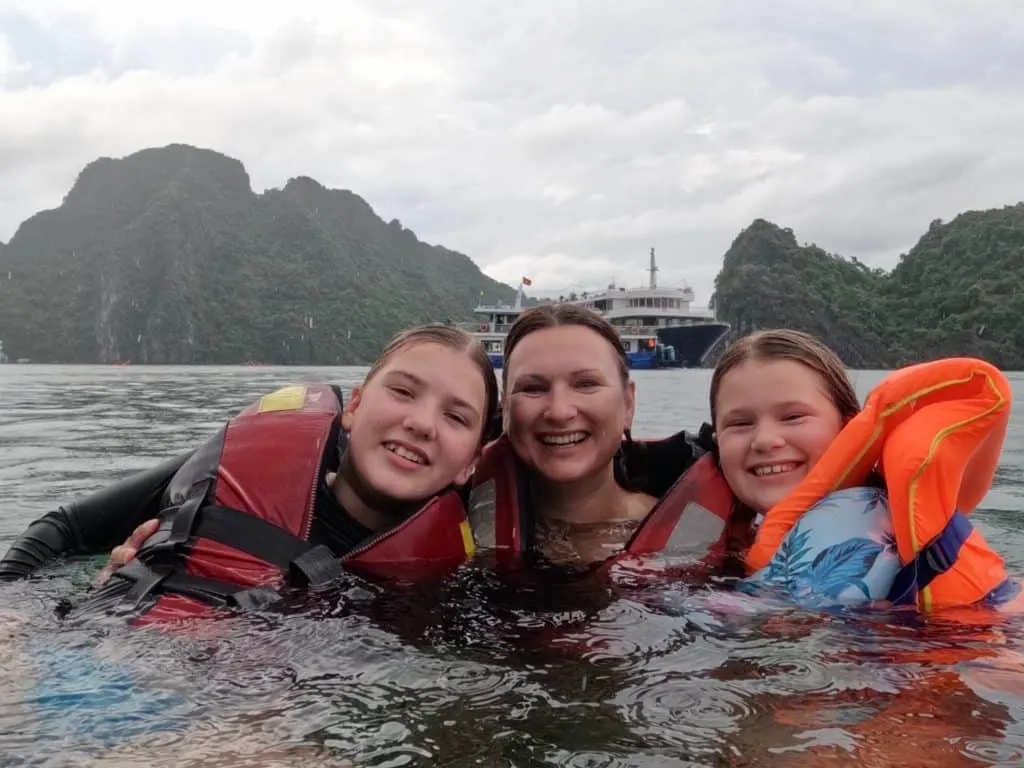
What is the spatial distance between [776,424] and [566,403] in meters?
0.88

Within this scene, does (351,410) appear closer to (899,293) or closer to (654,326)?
(654,326)

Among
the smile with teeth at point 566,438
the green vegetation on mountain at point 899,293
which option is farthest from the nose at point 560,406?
the green vegetation on mountain at point 899,293

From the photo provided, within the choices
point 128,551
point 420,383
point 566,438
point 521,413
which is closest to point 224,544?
point 128,551

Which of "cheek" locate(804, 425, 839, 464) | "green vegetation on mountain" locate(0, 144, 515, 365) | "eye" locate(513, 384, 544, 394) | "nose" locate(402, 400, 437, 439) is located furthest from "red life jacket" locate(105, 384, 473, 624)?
"green vegetation on mountain" locate(0, 144, 515, 365)

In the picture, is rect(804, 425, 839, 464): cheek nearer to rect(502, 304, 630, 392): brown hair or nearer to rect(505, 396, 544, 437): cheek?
rect(502, 304, 630, 392): brown hair

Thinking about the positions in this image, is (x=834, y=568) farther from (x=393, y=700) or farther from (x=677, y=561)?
(x=393, y=700)

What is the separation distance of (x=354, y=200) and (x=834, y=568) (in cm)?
17153

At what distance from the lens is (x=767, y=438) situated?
3.36m

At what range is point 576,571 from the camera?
3.60m

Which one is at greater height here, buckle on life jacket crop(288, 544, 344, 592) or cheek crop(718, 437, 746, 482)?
cheek crop(718, 437, 746, 482)

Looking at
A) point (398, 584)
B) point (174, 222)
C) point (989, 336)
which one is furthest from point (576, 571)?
point (174, 222)

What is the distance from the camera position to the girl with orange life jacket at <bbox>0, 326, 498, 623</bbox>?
3076 millimetres

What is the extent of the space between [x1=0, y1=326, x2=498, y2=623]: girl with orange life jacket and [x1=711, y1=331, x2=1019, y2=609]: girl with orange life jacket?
3.83 feet

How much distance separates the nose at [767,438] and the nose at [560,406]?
0.77 m
